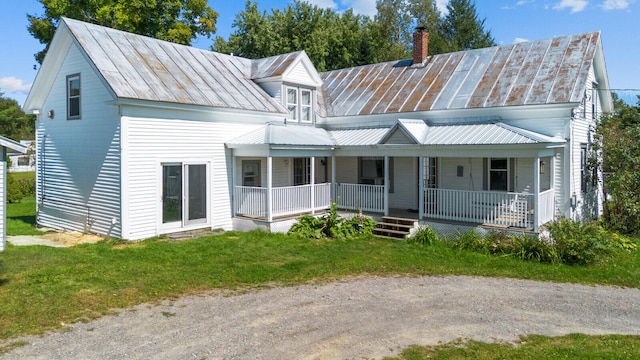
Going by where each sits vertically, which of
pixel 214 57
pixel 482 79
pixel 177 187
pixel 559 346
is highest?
pixel 214 57

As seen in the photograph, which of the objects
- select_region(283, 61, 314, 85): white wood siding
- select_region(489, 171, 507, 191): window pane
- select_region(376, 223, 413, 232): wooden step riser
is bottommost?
select_region(376, 223, 413, 232): wooden step riser

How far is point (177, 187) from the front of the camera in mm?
15672

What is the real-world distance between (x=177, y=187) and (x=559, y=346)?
12336 millimetres

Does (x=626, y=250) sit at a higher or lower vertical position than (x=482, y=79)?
lower

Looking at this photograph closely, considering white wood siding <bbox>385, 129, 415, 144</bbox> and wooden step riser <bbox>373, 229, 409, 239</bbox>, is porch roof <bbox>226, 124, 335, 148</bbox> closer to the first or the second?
white wood siding <bbox>385, 129, 415, 144</bbox>

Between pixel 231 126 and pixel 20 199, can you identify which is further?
pixel 20 199

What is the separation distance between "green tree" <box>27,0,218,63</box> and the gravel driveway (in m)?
25.2

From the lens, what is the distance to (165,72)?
653 inches

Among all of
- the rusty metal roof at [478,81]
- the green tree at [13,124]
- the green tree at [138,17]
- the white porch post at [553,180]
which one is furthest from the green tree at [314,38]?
the green tree at [13,124]

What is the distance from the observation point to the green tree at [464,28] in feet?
155

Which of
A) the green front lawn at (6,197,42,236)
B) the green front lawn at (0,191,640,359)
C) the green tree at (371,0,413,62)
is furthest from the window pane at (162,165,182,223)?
the green tree at (371,0,413,62)

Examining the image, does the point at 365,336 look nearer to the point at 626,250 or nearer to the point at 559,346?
the point at 559,346

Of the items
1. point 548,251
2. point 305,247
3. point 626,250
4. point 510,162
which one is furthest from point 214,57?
point 626,250

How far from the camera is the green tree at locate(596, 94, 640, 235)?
16797 millimetres
